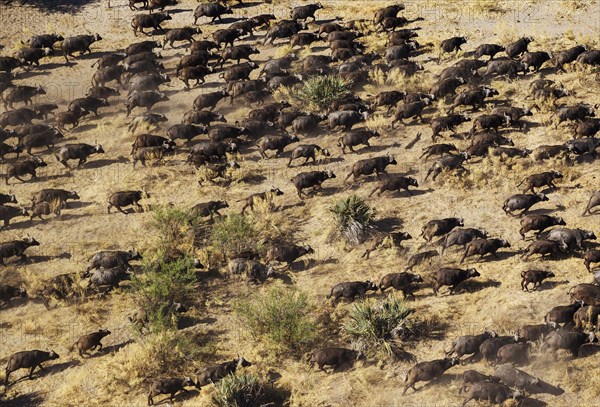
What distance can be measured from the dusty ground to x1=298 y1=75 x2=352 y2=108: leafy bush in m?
1.55

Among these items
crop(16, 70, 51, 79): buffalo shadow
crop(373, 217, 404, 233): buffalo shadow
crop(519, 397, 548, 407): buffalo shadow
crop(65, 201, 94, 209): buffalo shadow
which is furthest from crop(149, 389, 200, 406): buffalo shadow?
crop(16, 70, 51, 79): buffalo shadow

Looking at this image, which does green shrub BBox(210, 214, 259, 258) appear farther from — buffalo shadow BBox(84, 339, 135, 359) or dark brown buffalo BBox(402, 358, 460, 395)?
dark brown buffalo BBox(402, 358, 460, 395)

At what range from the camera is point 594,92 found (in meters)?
29.4

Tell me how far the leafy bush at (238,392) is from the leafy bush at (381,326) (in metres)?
2.69

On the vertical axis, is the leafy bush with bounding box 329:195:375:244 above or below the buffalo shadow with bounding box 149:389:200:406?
above

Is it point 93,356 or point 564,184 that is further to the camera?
point 564,184

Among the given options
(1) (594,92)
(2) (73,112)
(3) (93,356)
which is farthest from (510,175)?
(2) (73,112)

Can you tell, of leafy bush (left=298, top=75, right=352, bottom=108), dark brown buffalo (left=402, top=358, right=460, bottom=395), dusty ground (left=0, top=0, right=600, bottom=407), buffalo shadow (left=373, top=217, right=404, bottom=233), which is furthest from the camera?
leafy bush (left=298, top=75, right=352, bottom=108)

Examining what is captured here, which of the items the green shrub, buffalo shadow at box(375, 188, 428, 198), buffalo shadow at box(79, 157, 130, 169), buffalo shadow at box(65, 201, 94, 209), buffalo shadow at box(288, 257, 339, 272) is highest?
buffalo shadow at box(79, 157, 130, 169)

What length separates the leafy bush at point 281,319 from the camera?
1922 cm

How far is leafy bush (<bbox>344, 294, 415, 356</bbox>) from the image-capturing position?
62.1 ft

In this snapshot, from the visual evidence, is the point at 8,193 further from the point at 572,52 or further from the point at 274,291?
the point at 572,52

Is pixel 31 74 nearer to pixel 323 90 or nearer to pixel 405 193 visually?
pixel 323 90

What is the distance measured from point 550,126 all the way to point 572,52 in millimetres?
4637
